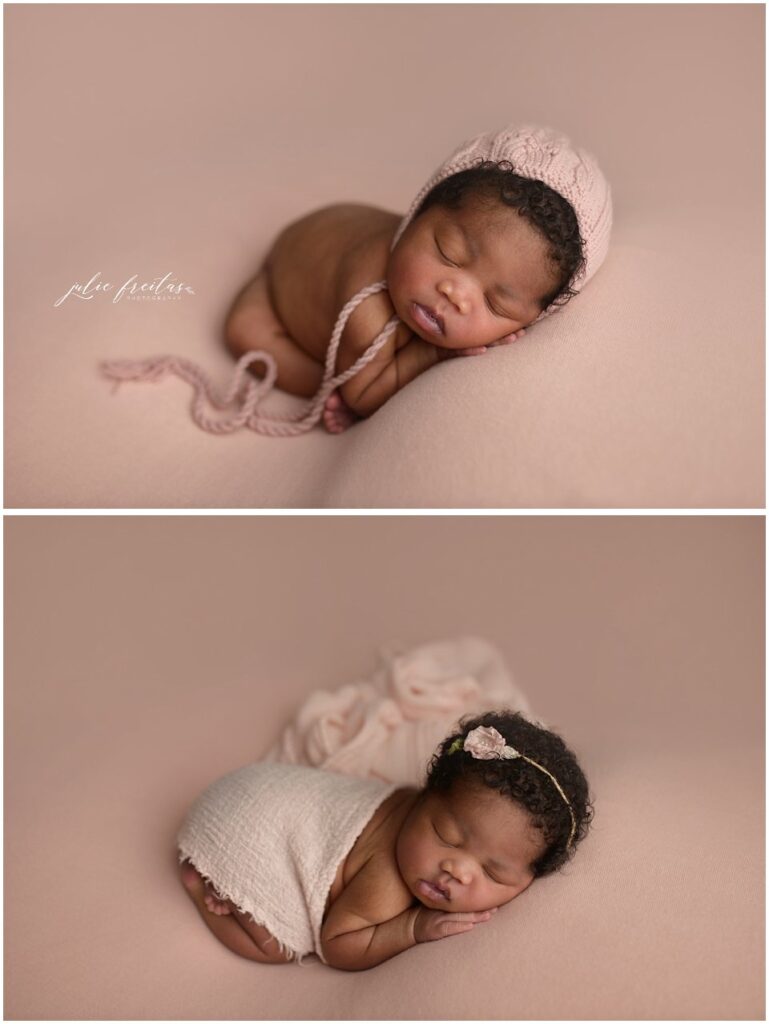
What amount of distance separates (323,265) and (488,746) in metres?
1.01

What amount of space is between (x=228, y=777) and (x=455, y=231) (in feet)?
3.52

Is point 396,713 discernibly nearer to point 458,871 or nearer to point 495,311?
point 458,871

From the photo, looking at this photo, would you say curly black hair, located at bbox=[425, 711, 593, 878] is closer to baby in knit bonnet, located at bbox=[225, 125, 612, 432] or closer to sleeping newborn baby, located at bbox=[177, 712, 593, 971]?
sleeping newborn baby, located at bbox=[177, 712, 593, 971]

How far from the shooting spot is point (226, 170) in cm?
243

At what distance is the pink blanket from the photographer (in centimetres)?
Result: 203

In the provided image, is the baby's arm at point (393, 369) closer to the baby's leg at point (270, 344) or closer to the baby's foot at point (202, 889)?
the baby's leg at point (270, 344)

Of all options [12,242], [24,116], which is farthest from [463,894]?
[24,116]

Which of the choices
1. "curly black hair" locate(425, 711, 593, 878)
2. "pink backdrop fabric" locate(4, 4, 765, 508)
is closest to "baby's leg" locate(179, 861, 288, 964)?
"curly black hair" locate(425, 711, 593, 878)

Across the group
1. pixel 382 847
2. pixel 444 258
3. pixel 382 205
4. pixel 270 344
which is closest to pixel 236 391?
pixel 270 344

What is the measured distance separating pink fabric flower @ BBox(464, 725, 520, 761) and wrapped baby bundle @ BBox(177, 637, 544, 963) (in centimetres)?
24

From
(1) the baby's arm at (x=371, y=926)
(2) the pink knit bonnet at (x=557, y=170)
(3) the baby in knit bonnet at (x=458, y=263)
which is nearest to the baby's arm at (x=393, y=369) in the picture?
(3) the baby in knit bonnet at (x=458, y=263)

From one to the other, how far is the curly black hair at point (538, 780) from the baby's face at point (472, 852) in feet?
0.05

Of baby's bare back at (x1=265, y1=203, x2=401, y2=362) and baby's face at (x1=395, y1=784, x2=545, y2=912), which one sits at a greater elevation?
baby's bare back at (x1=265, y1=203, x2=401, y2=362)

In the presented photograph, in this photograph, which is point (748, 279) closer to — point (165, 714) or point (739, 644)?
point (739, 644)
